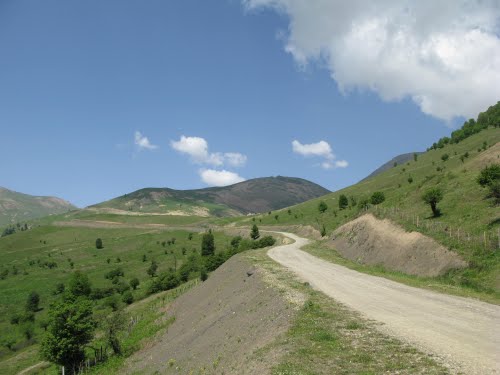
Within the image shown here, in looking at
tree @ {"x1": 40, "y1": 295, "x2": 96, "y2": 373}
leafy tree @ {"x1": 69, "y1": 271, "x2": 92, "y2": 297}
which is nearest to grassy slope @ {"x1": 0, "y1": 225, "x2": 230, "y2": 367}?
leafy tree @ {"x1": 69, "y1": 271, "x2": 92, "y2": 297}

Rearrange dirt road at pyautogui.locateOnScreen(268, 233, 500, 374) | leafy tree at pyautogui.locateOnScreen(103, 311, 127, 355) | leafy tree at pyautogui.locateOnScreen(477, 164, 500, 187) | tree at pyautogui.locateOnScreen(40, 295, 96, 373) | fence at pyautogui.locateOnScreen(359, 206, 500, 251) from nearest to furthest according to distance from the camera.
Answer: dirt road at pyautogui.locateOnScreen(268, 233, 500, 374)
fence at pyautogui.locateOnScreen(359, 206, 500, 251)
leafy tree at pyautogui.locateOnScreen(103, 311, 127, 355)
tree at pyautogui.locateOnScreen(40, 295, 96, 373)
leafy tree at pyautogui.locateOnScreen(477, 164, 500, 187)

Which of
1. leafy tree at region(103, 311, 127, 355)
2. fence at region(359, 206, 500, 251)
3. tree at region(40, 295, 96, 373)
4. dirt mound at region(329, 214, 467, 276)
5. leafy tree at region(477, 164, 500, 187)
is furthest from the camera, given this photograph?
leafy tree at region(477, 164, 500, 187)

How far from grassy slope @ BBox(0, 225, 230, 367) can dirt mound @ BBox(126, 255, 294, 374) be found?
40.5 m

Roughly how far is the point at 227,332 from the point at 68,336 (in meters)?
29.6

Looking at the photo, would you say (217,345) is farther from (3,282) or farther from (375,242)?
A: (3,282)

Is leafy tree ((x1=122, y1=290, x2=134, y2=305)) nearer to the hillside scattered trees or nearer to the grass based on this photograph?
the grass

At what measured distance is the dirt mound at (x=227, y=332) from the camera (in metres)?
20.3

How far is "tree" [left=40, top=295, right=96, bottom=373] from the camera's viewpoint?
47.2 metres

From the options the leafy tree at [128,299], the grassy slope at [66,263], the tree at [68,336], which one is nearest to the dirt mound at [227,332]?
the tree at [68,336]

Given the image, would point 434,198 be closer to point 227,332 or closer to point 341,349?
point 227,332

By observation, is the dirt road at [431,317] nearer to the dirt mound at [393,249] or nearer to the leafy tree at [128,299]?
the dirt mound at [393,249]

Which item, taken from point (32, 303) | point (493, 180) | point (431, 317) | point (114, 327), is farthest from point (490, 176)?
point (32, 303)

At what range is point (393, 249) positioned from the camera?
1901 inches

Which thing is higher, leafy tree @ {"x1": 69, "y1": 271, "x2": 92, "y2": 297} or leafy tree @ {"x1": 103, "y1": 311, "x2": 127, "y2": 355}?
leafy tree @ {"x1": 103, "y1": 311, "x2": 127, "y2": 355}
